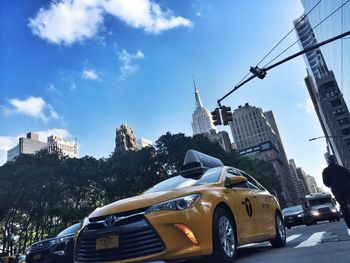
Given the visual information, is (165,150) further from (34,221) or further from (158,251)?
(158,251)

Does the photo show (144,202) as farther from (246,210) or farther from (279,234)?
(279,234)

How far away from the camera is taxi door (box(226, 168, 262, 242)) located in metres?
5.69

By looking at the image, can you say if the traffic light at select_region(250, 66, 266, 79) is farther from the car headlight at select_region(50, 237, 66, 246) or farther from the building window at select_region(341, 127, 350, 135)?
the building window at select_region(341, 127, 350, 135)

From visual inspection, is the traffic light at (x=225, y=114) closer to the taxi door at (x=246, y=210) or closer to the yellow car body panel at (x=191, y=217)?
the taxi door at (x=246, y=210)

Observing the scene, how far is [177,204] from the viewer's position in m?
4.57

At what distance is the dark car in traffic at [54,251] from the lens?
33.2 feet

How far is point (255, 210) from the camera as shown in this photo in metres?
6.51

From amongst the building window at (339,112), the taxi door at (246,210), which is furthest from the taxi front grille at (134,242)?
the building window at (339,112)

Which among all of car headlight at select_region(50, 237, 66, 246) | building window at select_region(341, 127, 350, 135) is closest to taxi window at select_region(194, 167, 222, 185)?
car headlight at select_region(50, 237, 66, 246)

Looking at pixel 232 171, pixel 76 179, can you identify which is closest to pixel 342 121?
pixel 76 179

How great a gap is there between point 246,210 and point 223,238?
1.20 m

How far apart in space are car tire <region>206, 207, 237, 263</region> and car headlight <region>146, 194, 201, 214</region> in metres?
0.44

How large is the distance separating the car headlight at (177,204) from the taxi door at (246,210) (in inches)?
45.1

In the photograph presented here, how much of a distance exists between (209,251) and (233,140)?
163 m
